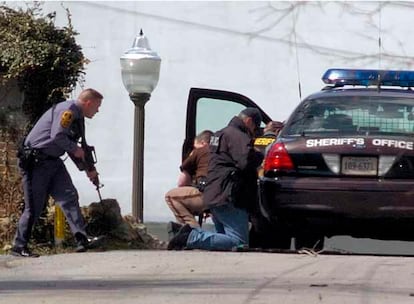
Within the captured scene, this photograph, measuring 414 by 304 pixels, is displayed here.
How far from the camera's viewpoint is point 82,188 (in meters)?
17.2

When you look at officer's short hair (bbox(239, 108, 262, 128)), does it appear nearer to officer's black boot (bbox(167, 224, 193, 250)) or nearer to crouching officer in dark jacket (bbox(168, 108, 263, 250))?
crouching officer in dark jacket (bbox(168, 108, 263, 250))

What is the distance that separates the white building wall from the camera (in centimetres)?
1717

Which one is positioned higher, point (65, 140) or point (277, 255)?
point (65, 140)

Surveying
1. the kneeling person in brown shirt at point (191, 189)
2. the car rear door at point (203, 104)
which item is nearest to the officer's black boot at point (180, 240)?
the kneeling person in brown shirt at point (191, 189)

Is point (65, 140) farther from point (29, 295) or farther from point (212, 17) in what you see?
point (212, 17)

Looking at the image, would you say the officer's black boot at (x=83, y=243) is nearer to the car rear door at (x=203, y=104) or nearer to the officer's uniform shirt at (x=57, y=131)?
the officer's uniform shirt at (x=57, y=131)

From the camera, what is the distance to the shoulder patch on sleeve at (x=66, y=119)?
32.5ft

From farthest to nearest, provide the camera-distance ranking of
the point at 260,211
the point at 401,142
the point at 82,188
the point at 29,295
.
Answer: the point at 82,188 → the point at 260,211 → the point at 401,142 → the point at 29,295

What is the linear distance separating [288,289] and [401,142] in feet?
7.23

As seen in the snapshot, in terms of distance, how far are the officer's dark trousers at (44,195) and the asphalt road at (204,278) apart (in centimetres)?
27

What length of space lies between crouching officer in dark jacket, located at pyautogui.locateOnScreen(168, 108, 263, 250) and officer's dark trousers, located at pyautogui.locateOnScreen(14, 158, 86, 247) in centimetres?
107

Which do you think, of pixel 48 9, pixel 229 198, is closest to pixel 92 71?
pixel 48 9

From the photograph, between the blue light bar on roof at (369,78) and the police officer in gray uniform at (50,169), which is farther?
the blue light bar on roof at (369,78)

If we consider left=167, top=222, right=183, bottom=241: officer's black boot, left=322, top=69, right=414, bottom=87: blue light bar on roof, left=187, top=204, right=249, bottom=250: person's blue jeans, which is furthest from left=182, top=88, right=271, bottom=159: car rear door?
left=187, top=204, right=249, bottom=250: person's blue jeans
